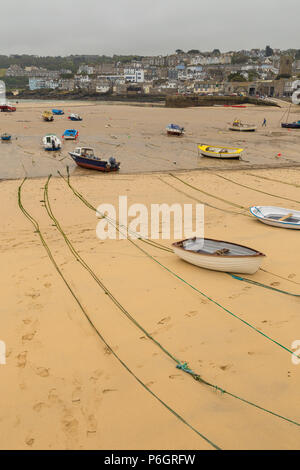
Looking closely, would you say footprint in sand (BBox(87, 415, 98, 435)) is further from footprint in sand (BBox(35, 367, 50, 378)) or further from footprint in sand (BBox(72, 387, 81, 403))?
footprint in sand (BBox(35, 367, 50, 378))

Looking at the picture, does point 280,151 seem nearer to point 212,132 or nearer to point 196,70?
point 212,132

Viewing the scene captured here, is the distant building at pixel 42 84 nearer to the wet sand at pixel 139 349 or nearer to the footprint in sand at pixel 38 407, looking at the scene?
the wet sand at pixel 139 349

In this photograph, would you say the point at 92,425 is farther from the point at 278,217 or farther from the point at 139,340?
the point at 278,217

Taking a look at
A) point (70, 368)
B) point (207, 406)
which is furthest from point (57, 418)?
point (207, 406)

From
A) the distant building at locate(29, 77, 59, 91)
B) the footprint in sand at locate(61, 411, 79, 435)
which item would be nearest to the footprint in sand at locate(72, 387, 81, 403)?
the footprint in sand at locate(61, 411, 79, 435)

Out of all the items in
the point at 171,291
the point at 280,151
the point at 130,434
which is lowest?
the point at 130,434

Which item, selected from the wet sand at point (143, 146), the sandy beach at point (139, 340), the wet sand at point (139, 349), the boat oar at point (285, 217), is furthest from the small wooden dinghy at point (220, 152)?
the wet sand at point (139, 349)
